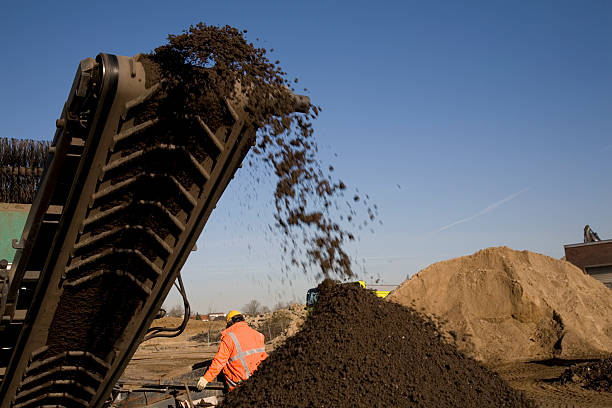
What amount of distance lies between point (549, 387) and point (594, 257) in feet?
66.3

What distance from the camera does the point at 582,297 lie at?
1764 cm

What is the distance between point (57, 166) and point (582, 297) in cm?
1855

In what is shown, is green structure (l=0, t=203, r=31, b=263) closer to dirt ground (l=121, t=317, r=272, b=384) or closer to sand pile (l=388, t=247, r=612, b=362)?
dirt ground (l=121, t=317, r=272, b=384)

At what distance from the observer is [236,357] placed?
15.9 ft

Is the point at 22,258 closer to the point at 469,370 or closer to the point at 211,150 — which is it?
the point at 211,150

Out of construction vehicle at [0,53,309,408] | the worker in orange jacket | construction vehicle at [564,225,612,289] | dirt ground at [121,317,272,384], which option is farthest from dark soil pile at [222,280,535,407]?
construction vehicle at [564,225,612,289]

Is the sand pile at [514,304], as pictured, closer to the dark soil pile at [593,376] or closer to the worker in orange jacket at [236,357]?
the dark soil pile at [593,376]

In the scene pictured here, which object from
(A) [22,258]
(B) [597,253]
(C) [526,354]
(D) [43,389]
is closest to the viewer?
(A) [22,258]

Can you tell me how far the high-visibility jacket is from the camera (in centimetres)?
483

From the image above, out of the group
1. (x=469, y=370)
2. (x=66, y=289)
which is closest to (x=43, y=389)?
(x=66, y=289)

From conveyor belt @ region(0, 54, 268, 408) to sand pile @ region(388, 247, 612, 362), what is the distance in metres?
11.5

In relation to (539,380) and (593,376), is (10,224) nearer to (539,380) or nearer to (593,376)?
(593,376)

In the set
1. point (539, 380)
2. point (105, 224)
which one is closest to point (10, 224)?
point (105, 224)

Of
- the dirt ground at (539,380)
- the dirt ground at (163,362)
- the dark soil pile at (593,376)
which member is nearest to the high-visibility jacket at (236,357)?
the dirt ground at (539,380)
